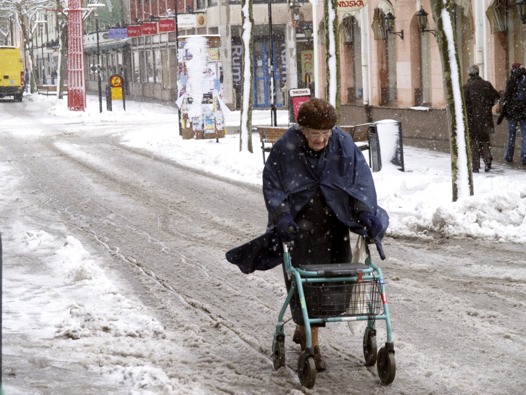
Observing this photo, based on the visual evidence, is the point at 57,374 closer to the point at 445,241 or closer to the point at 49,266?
the point at 49,266

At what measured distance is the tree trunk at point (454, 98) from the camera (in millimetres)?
13617

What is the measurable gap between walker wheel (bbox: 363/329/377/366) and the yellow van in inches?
2387

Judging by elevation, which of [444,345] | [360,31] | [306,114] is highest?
[360,31]

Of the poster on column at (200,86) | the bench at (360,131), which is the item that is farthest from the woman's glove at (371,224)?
the poster on column at (200,86)

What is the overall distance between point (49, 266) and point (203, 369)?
4172 mm

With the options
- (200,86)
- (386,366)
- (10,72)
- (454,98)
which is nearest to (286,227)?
(386,366)

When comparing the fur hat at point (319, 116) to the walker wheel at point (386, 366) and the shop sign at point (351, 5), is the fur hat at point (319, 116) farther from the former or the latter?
the shop sign at point (351, 5)

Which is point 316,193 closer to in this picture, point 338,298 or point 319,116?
point 319,116

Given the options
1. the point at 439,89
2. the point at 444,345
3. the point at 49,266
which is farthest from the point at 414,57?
the point at 444,345

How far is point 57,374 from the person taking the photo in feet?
21.3

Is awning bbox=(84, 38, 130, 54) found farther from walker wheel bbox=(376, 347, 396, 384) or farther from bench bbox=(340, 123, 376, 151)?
walker wheel bbox=(376, 347, 396, 384)

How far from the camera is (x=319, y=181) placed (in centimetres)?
640

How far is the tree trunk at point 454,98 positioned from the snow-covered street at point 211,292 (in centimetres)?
54

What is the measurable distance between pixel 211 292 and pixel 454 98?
5732 millimetres
